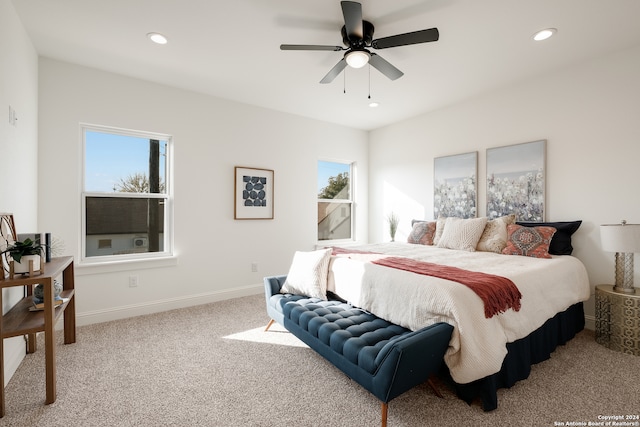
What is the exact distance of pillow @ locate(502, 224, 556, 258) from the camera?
2.88 m

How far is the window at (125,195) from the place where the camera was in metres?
3.24

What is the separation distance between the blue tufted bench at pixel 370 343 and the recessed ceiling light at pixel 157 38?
8.23 feet

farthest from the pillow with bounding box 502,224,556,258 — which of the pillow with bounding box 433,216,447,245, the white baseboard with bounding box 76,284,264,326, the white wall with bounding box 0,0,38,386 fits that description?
the white wall with bounding box 0,0,38,386

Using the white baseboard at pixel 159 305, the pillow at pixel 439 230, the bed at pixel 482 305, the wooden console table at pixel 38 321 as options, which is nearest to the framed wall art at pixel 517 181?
the bed at pixel 482 305

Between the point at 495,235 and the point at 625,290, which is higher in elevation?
the point at 495,235

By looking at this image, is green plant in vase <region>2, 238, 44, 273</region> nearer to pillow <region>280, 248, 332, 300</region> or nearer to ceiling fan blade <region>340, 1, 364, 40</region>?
pillow <region>280, 248, 332, 300</region>

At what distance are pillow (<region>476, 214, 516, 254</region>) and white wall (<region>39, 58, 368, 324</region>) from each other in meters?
2.47

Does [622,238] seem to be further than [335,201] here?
No

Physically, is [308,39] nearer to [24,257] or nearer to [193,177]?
[193,177]

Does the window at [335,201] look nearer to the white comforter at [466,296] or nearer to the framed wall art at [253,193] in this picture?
the framed wall art at [253,193]

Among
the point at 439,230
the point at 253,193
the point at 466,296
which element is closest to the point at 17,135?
Result: the point at 253,193

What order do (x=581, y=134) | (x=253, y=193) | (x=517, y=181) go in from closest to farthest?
(x=581, y=134) < (x=517, y=181) < (x=253, y=193)

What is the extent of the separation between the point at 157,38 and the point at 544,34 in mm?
3284

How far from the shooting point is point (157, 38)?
259 centimetres
